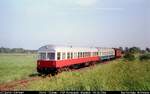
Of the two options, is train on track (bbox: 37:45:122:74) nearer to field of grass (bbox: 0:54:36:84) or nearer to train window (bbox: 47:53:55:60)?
train window (bbox: 47:53:55:60)

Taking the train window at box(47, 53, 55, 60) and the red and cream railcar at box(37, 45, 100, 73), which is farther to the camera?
the train window at box(47, 53, 55, 60)

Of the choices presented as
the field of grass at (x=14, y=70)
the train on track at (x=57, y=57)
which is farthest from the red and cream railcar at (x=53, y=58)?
the field of grass at (x=14, y=70)

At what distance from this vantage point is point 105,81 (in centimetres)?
1294

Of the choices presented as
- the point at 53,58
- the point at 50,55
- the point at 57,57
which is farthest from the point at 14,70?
the point at 57,57

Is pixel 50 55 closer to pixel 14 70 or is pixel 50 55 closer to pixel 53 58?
pixel 53 58

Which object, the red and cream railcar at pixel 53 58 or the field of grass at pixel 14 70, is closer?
the field of grass at pixel 14 70

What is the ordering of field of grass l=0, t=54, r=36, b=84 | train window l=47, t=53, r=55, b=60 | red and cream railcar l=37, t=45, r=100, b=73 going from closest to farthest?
field of grass l=0, t=54, r=36, b=84 < red and cream railcar l=37, t=45, r=100, b=73 < train window l=47, t=53, r=55, b=60

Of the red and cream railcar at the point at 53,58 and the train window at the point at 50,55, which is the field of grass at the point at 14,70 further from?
the train window at the point at 50,55

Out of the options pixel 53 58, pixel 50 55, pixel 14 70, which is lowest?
pixel 14 70

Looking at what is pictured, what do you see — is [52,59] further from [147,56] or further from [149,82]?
[147,56]

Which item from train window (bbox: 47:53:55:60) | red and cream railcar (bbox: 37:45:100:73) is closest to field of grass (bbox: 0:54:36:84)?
red and cream railcar (bbox: 37:45:100:73)

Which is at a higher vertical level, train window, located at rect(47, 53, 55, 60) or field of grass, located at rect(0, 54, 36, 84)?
train window, located at rect(47, 53, 55, 60)

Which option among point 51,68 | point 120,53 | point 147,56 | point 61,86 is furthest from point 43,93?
point 120,53

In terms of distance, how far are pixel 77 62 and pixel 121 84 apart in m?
11.5
